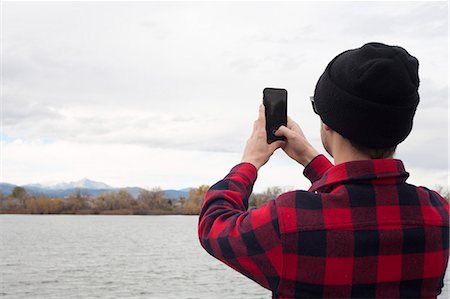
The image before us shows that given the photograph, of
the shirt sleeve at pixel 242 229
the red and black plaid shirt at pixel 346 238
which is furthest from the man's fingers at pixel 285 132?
the red and black plaid shirt at pixel 346 238

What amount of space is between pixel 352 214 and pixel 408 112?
0.34 metres

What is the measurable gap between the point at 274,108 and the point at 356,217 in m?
0.48

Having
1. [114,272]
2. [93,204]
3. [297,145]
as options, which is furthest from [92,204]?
[297,145]

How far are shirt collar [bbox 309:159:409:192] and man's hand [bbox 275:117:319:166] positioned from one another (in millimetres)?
289

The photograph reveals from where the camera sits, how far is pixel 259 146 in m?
2.02

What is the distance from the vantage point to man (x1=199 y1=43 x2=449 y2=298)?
173cm

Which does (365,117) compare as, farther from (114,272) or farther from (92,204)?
(92,204)

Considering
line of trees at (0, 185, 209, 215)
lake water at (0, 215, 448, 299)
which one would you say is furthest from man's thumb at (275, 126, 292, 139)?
line of trees at (0, 185, 209, 215)

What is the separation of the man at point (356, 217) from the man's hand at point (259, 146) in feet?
0.66

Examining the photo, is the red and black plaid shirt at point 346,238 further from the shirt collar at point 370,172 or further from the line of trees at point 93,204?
the line of trees at point 93,204


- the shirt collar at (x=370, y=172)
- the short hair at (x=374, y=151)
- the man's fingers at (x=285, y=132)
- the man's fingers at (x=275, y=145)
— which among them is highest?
the man's fingers at (x=285, y=132)

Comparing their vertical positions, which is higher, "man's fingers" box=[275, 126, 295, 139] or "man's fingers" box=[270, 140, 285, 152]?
"man's fingers" box=[275, 126, 295, 139]

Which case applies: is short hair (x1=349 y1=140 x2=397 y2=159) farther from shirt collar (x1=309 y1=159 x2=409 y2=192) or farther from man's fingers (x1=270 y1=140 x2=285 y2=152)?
man's fingers (x1=270 y1=140 x2=285 y2=152)

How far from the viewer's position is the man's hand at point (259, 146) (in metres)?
2.02
